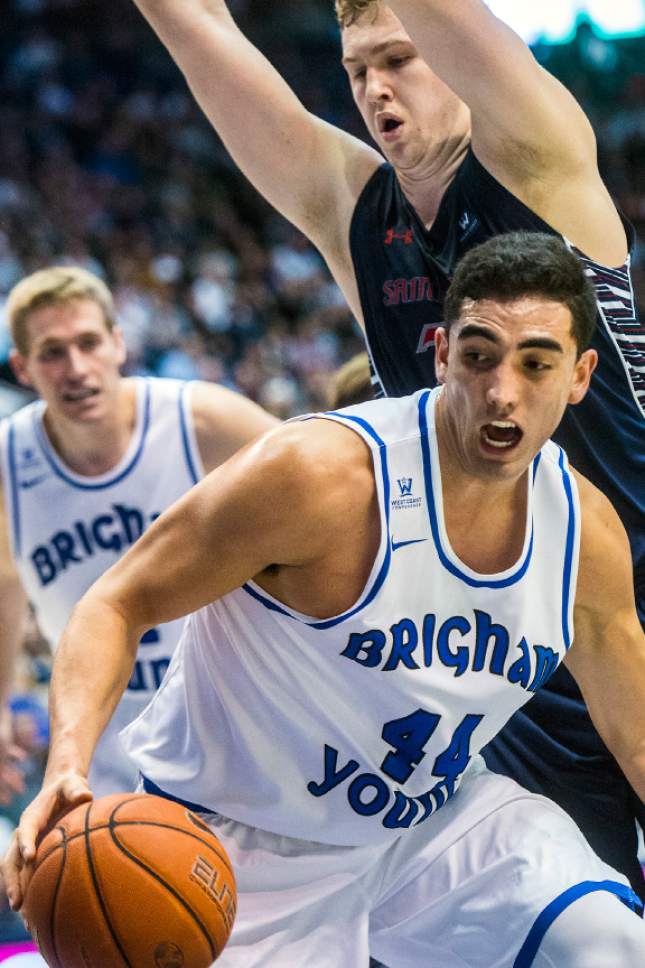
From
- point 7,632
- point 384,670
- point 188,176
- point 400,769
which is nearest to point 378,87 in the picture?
point 384,670

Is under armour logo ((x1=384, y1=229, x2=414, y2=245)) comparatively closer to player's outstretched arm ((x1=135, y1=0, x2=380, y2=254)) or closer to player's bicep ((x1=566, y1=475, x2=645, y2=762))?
player's outstretched arm ((x1=135, y1=0, x2=380, y2=254))

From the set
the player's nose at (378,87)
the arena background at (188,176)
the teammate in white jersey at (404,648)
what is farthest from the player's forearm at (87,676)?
the arena background at (188,176)

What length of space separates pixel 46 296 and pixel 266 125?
4.30ft

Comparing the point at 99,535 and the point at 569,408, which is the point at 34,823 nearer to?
the point at 569,408

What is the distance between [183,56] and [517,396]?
5.28 ft

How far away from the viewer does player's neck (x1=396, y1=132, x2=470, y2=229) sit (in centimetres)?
324

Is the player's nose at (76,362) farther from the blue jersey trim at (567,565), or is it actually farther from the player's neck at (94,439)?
the blue jersey trim at (567,565)

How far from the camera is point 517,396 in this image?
→ 2496mm

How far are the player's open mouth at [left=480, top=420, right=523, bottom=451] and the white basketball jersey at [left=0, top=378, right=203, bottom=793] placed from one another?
208 centimetres

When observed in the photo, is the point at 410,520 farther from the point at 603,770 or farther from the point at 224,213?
the point at 224,213

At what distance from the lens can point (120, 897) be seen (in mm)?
2262

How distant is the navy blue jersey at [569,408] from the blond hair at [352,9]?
1.23 ft

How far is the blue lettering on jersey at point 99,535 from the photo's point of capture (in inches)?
175

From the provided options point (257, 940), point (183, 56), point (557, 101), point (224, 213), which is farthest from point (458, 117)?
point (224, 213)
